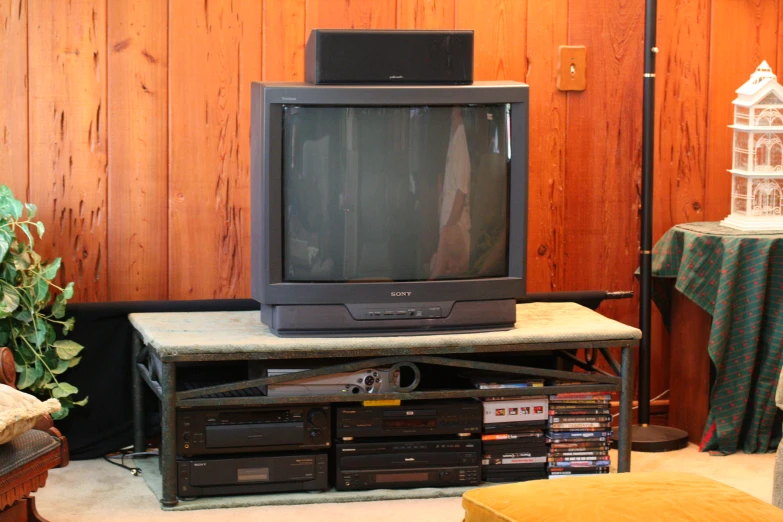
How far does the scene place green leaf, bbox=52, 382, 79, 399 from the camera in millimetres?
3355

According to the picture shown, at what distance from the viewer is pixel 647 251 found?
3.68 meters

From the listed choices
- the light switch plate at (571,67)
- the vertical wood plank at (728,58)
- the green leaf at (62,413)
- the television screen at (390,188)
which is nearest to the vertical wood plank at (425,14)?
the light switch plate at (571,67)

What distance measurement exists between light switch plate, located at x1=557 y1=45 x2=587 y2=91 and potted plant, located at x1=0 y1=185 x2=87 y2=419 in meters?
1.70

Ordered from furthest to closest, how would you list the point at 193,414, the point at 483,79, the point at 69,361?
the point at 483,79
the point at 69,361
the point at 193,414

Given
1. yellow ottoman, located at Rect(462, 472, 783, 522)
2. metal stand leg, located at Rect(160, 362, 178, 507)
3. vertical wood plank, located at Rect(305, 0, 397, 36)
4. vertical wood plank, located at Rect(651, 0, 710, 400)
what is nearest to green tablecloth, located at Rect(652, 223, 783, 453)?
vertical wood plank, located at Rect(651, 0, 710, 400)

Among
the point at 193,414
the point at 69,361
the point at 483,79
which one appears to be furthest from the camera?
the point at 483,79

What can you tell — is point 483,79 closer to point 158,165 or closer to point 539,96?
point 539,96

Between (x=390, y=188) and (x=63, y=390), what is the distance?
113cm

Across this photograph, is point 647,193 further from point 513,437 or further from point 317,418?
point 317,418

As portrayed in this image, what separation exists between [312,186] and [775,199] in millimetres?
1527

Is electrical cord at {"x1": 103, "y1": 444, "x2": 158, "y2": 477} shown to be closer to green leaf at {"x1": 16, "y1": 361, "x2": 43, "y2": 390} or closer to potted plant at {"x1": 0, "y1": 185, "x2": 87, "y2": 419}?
potted plant at {"x1": 0, "y1": 185, "x2": 87, "y2": 419}

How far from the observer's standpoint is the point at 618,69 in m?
3.85

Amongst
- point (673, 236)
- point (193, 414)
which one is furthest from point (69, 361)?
point (673, 236)

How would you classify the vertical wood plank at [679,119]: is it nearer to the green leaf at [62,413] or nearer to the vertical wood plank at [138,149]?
the vertical wood plank at [138,149]
